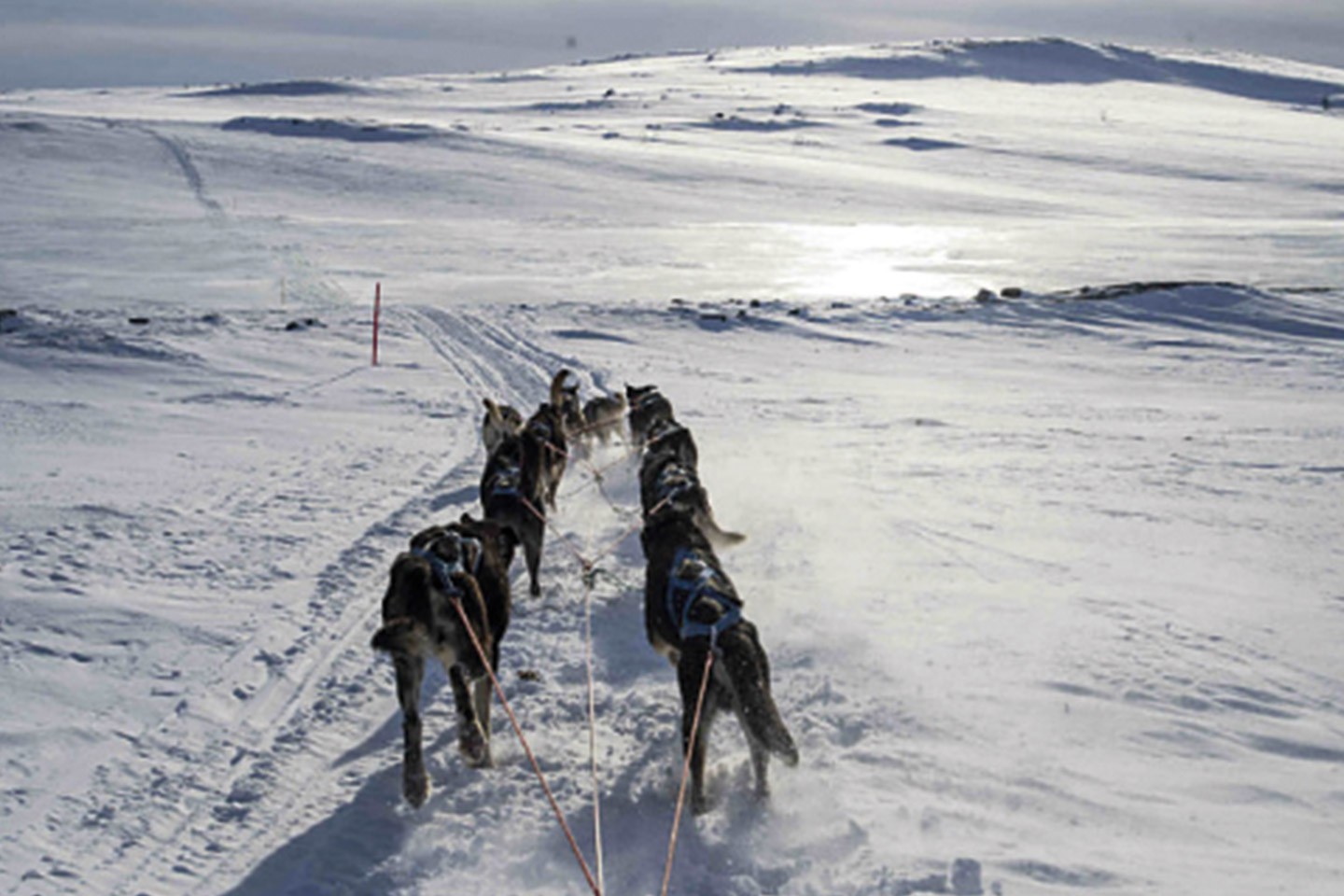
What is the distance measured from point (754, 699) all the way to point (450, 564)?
1363 mm

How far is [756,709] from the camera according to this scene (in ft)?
14.1

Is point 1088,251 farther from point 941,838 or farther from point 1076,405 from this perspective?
point 941,838

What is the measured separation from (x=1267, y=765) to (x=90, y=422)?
32.6ft

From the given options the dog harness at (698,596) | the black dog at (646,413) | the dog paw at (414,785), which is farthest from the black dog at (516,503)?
the dog paw at (414,785)

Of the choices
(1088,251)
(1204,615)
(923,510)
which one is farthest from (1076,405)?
(1088,251)

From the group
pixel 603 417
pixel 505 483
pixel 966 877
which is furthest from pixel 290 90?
pixel 966 877

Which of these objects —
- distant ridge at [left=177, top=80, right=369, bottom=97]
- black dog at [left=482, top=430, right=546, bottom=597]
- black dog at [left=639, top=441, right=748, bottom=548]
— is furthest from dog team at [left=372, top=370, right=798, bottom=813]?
distant ridge at [left=177, top=80, right=369, bottom=97]

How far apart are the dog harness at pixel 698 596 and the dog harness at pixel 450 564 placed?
A: 87cm

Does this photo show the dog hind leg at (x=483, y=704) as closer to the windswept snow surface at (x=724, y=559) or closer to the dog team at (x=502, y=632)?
the dog team at (x=502, y=632)

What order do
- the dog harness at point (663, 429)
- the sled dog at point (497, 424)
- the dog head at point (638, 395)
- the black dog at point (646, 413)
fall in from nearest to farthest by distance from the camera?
the dog harness at point (663, 429), the sled dog at point (497, 424), the black dog at point (646, 413), the dog head at point (638, 395)

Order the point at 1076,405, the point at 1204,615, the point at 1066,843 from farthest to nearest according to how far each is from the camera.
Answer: the point at 1076,405 < the point at 1204,615 < the point at 1066,843

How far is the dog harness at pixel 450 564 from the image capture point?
15.0ft

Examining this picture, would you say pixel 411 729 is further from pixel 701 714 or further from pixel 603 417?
pixel 603 417

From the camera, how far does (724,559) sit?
7.54 meters
